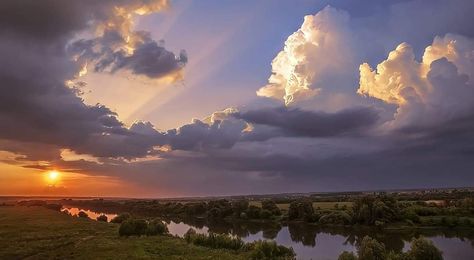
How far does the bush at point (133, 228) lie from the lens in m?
60.2

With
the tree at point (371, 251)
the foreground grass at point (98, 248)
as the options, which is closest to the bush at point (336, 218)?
the foreground grass at point (98, 248)

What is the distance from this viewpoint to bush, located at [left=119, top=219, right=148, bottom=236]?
60156 mm

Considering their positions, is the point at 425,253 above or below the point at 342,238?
above

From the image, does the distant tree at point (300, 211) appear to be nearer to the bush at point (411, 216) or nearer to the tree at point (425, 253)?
the bush at point (411, 216)

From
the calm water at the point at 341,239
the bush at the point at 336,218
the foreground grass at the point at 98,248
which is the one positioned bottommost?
the calm water at the point at 341,239

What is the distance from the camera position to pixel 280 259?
38.6m

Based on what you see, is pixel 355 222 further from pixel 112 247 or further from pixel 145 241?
pixel 112 247

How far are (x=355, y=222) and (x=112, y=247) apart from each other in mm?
58410

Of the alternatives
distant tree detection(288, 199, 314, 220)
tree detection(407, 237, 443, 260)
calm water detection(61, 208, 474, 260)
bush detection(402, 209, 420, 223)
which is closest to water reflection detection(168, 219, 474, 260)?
calm water detection(61, 208, 474, 260)

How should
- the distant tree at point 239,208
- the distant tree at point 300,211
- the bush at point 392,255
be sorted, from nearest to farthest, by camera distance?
the bush at point 392,255
the distant tree at point 300,211
the distant tree at point 239,208

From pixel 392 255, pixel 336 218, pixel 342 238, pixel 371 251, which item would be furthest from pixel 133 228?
pixel 336 218

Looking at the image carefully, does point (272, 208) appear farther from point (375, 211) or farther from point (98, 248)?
point (98, 248)

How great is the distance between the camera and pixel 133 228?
6050 centimetres

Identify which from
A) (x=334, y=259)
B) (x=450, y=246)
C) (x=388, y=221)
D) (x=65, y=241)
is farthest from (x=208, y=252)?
(x=388, y=221)
